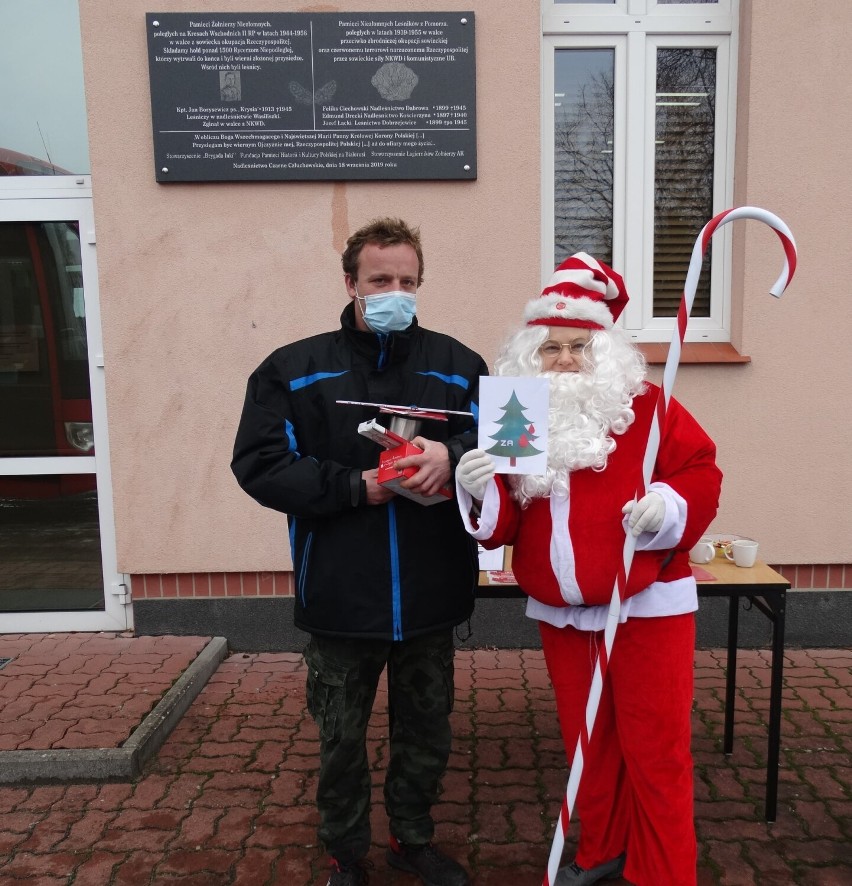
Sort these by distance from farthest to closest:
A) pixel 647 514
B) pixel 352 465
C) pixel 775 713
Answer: pixel 775 713
pixel 352 465
pixel 647 514

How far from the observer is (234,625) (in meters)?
4.59

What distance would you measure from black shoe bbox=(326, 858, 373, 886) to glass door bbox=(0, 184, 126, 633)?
8.55 ft

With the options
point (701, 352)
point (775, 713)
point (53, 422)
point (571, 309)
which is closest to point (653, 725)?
point (775, 713)

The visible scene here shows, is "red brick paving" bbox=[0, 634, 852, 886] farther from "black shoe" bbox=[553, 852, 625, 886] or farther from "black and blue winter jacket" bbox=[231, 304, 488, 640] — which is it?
"black and blue winter jacket" bbox=[231, 304, 488, 640]

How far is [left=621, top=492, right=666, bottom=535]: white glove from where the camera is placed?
201 cm

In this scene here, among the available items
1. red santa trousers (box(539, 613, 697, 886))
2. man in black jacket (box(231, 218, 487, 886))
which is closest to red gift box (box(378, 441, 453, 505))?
man in black jacket (box(231, 218, 487, 886))

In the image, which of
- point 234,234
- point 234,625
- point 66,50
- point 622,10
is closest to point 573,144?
point 622,10

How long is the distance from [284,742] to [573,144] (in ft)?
11.7

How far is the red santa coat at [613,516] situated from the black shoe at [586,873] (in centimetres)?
97

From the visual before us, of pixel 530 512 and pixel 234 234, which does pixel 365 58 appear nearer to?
pixel 234 234

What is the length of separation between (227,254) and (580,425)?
2765 mm

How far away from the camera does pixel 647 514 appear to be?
6.58 ft

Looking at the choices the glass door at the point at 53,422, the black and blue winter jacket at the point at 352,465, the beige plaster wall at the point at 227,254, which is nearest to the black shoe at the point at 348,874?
the black and blue winter jacket at the point at 352,465

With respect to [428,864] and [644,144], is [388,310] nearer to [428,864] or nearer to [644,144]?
[428,864]
